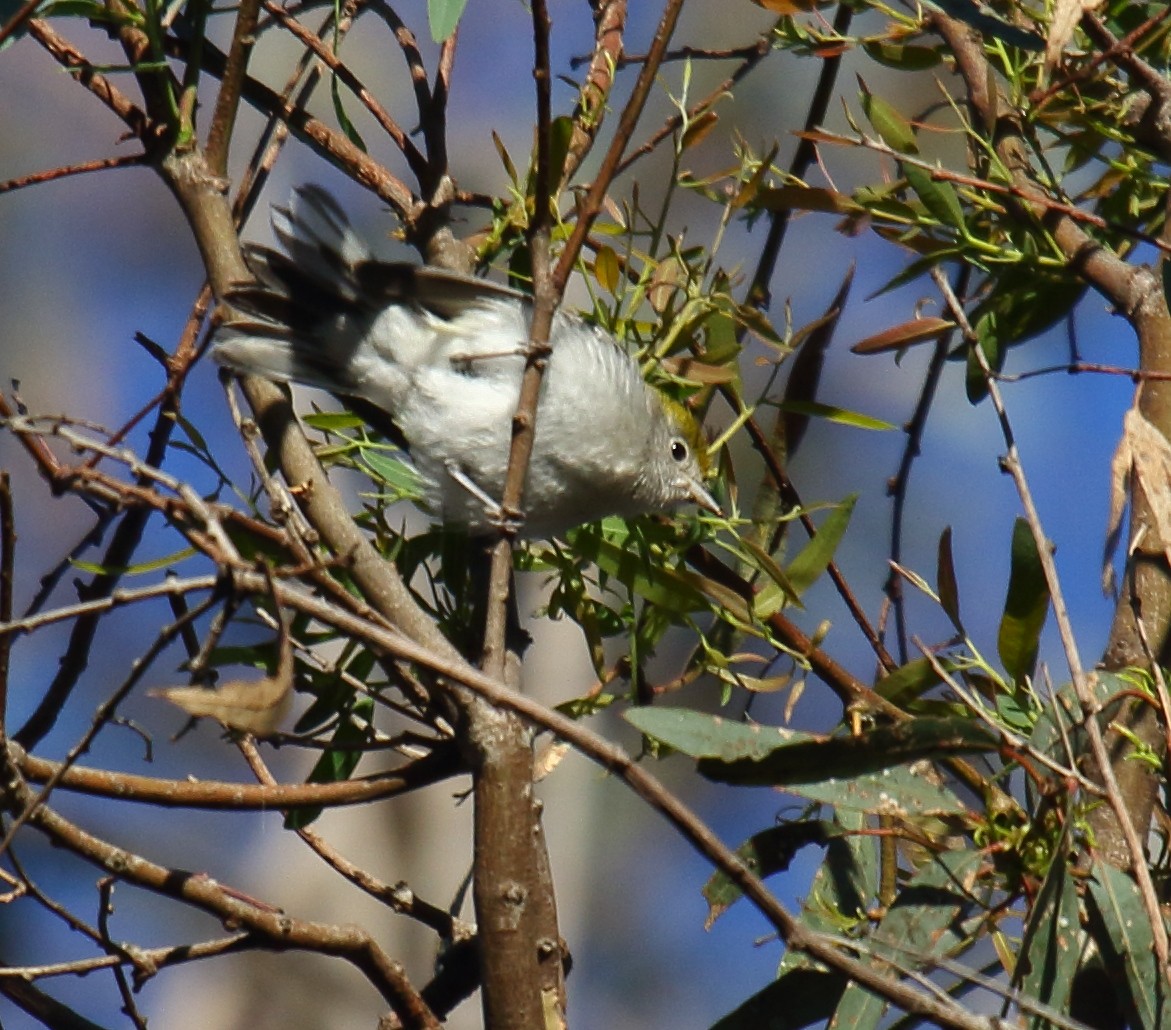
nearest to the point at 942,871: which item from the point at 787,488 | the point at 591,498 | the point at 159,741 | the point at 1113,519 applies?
the point at 1113,519

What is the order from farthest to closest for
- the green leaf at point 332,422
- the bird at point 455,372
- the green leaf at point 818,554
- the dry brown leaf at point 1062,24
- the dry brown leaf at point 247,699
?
1. the bird at point 455,372
2. the green leaf at point 332,422
3. the green leaf at point 818,554
4. the dry brown leaf at point 1062,24
5. the dry brown leaf at point 247,699

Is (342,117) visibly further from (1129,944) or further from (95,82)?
(1129,944)

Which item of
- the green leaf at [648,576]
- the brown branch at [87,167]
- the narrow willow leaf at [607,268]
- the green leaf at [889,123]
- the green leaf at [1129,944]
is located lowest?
the green leaf at [1129,944]

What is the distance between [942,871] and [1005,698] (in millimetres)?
224

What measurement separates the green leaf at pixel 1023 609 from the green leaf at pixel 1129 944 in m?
0.21

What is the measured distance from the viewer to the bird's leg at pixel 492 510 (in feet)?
3.83

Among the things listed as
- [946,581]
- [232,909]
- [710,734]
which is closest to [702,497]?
[946,581]

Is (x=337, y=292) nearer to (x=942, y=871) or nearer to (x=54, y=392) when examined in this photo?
(x=942, y=871)

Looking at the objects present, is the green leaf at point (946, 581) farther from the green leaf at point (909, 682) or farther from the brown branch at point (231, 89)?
the brown branch at point (231, 89)

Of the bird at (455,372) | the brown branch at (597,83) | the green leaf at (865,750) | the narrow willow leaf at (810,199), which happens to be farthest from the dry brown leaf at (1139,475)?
the brown branch at (597,83)

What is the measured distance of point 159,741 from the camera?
14.2 feet

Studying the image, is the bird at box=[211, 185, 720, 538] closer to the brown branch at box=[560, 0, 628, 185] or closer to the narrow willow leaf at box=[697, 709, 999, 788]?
the brown branch at box=[560, 0, 628, 185]

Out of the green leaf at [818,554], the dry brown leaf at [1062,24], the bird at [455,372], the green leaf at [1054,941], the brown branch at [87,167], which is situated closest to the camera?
the green leaf at [1054,941]

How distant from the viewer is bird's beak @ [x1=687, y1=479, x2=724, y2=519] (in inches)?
61.4
